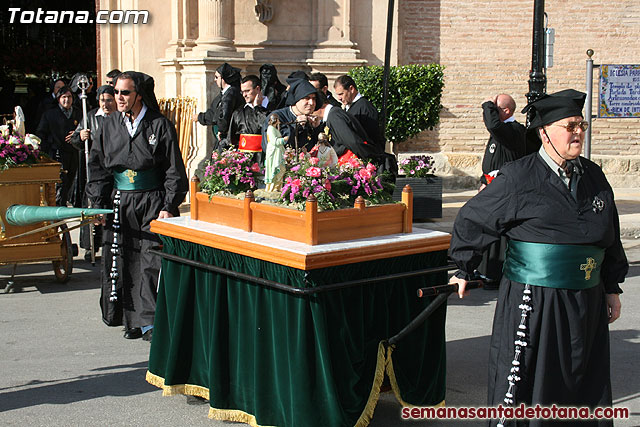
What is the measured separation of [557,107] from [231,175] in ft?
7.56

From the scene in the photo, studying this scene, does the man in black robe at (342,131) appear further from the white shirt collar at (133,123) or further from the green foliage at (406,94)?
the green foliage at (406,94)

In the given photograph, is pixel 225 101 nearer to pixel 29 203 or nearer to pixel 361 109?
pixel 361 109

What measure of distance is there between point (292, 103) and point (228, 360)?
2.17 m

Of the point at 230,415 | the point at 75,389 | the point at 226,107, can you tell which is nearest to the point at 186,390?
the point at 230,415

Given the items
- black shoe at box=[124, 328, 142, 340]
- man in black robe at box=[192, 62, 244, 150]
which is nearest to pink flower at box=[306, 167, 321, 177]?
black shoe at box=[124, 328, 142, 340]

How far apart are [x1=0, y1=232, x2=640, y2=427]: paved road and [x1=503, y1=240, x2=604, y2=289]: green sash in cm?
152

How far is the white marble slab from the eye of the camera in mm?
4930

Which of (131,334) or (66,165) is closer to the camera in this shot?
(131,334)

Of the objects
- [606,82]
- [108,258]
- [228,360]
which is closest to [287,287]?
[228,360]

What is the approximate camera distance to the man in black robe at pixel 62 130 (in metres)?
12.3

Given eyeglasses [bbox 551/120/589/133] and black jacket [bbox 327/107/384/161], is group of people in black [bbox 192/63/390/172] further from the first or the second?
eyeglasses [bbox 551/120/589/133]

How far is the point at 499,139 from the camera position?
9219mm

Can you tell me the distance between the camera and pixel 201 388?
5.72 meters

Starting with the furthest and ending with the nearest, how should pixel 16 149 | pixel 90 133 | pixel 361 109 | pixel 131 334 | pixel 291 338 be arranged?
pixel 90 133, pixel 361 109, pixel 16 149, pixel 131 334, pixel 291 338
